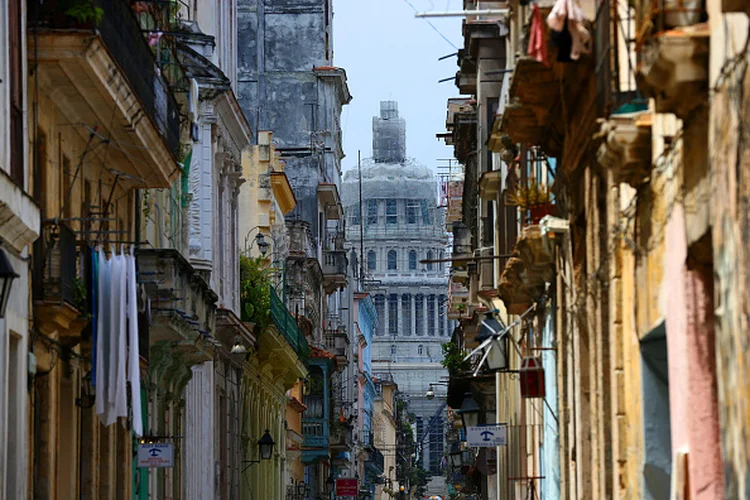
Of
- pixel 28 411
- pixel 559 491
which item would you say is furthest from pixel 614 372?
pixel 28 411

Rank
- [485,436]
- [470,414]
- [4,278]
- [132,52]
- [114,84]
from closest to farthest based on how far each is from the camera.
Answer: [4,278], [114,84], [132,52], [485,436], [470,414]

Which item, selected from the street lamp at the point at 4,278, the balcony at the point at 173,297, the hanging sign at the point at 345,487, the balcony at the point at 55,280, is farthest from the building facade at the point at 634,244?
the hanging sign at the point at 345,487

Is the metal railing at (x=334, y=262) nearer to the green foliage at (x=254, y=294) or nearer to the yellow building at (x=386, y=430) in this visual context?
the green foliage at (x=254, y=294)

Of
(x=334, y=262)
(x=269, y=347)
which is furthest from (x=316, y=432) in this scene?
(x=269, y=347)

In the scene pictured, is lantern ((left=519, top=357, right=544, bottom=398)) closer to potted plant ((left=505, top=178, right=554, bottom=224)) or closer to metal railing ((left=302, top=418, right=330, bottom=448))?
potted plant ((left=505, top=178, right=554, bottom=224))

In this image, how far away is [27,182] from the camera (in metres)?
19.5

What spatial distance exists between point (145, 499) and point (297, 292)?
114 ft

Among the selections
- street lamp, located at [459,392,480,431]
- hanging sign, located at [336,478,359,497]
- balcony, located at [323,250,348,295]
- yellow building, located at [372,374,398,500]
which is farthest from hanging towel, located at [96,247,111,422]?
yellow building, located at [372,374,398,500]

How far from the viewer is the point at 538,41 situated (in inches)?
599

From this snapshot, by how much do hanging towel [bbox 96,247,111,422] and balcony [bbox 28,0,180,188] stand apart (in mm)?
1877

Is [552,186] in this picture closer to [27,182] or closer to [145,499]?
[27,182]

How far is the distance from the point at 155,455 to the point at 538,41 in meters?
12.1

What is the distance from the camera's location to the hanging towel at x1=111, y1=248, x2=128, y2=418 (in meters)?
21.0

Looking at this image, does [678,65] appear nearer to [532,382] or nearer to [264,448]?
[532,382]
